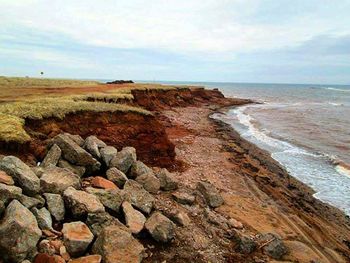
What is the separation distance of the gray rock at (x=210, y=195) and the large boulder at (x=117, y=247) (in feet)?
17.6

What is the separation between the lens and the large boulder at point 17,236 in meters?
6.82

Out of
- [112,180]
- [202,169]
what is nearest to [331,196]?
[202,169]

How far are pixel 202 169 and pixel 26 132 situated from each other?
31.2 ft

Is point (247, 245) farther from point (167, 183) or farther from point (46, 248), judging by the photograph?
point (46, 248)

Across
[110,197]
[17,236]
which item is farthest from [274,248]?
[17,236]

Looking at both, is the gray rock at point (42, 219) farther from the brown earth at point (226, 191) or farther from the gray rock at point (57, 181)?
the brown earth at point (226, 191)

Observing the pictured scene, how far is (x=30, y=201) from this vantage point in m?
8.04

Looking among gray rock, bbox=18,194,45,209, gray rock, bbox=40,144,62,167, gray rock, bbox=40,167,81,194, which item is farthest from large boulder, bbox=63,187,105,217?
gray rock, bbox=40,144,62,167

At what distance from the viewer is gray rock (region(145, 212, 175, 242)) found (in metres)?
9.06

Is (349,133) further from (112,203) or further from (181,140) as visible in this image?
(112,203)

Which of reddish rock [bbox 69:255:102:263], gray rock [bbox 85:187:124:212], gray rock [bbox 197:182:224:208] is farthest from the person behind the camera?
gray rock [bbox 197:182:224:208]

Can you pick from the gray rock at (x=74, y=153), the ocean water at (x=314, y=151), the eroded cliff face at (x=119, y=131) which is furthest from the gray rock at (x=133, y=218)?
the ocean water at (x=314, y=151)

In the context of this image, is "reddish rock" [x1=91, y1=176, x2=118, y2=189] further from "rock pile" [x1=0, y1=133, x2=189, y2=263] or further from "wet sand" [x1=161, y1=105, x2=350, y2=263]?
"wet sand" [x1=161, y1=105, x2=350, y2=263]

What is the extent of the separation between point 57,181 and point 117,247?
2.89 m
